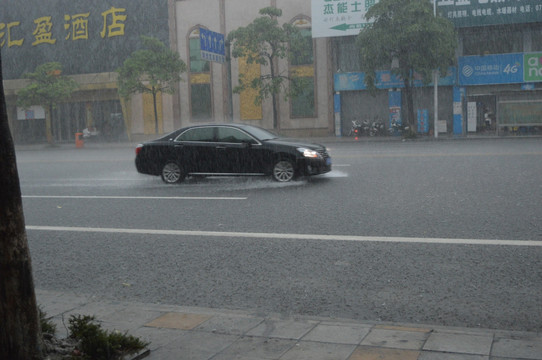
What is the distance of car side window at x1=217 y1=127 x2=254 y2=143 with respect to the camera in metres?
14.1

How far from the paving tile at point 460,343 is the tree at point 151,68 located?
33952 millimetres

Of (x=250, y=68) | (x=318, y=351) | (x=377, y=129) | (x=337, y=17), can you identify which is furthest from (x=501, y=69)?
(x=318, y=351)

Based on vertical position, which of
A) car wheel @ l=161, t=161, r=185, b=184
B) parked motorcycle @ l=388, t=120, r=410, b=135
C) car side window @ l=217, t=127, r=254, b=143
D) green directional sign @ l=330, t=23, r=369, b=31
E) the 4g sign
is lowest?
car wheel @ l=161, t=161, r=185, b=184

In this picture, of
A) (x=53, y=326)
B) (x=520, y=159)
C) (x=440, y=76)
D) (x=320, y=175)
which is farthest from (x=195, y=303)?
(x=440, y=76)

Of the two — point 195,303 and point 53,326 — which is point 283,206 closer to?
point 195,303

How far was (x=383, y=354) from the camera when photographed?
3.85 meters

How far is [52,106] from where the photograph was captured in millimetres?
40938

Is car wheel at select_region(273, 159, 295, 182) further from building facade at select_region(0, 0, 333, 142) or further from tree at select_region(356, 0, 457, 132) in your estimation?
building facade at select_region(0, 0, 333, 142)

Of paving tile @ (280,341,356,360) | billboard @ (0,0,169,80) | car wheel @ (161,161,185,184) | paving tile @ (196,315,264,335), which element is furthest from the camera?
billboard @ (0,0,169,80)

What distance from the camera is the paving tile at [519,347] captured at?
378cm

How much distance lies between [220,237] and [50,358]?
4.52m

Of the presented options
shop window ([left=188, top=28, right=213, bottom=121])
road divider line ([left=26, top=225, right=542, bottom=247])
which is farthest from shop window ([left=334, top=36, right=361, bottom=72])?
road divider line ([left=26, top=225, right=542, bottom=247])

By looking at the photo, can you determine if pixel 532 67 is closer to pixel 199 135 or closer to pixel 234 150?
pixel 234 150

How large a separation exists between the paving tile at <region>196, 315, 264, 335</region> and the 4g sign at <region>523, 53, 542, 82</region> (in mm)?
33100
